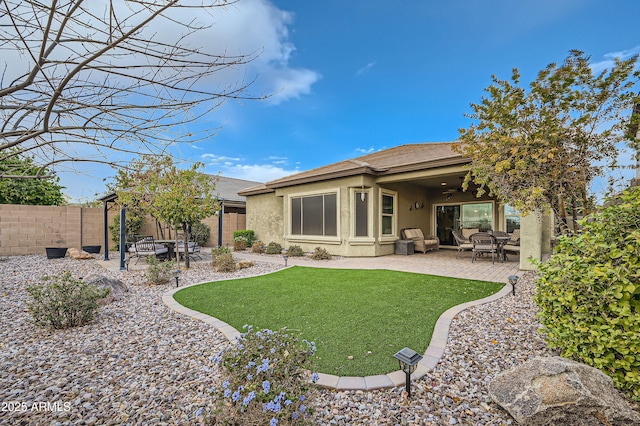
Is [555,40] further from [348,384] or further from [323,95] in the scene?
[348,384]

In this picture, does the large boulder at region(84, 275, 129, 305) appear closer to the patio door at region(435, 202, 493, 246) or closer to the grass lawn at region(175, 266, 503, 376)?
the grass lawn at region(175, 266, 503, 376)

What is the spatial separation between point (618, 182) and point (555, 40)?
3964 millimetres

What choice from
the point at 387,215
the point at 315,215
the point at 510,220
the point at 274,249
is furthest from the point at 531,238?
the point at 274,249

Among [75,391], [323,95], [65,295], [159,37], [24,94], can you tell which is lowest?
Result: [75,391]

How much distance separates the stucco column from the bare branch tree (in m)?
7.99

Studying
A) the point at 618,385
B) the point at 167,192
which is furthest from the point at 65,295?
the point at 618,385

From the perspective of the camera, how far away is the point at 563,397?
1963 mm

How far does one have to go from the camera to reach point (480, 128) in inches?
220

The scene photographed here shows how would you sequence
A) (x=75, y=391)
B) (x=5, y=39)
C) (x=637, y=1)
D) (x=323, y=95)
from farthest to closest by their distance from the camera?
(x=323, y=95)
(x=637, y=1)
(x=75, y=391)
(x=5, y=39)

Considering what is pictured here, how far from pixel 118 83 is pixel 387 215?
9917mm

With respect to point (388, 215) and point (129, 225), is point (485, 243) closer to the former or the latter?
point (388, 215)

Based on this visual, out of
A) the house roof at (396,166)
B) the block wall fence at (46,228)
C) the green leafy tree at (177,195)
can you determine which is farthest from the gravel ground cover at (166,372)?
the block wall fence at (46,228)

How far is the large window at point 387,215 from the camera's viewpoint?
10781 mm

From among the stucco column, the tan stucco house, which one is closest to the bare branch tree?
the tan stucco house
